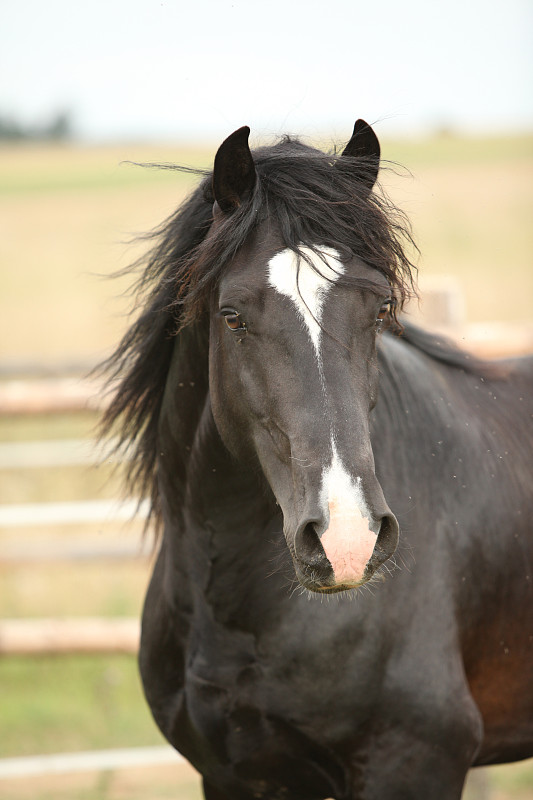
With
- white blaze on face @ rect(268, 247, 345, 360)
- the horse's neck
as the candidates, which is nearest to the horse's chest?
the horse's neck

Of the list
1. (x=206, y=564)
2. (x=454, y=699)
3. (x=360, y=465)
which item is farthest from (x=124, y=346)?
(x=454, y=699)

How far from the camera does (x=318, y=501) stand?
1705 mm

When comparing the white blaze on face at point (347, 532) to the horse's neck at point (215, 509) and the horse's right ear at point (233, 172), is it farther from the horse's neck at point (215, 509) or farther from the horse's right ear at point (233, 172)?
the horse's right ear at point (233, 172)

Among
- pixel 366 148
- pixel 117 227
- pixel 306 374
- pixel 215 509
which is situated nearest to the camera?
pixel 306 374

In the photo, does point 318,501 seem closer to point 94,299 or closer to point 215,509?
point 215,509

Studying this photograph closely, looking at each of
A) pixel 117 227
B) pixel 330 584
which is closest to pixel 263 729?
pixel 330 584

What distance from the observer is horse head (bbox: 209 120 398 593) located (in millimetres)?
1703

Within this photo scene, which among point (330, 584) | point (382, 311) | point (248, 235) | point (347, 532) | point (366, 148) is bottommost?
point (330, 584)

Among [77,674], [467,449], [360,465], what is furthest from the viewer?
[77,674]

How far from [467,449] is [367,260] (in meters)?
0.77

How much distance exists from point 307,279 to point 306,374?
22 centimetres

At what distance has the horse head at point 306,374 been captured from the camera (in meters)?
1.70

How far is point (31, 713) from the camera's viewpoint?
465 cm

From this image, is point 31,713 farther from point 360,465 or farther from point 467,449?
point 360,465
